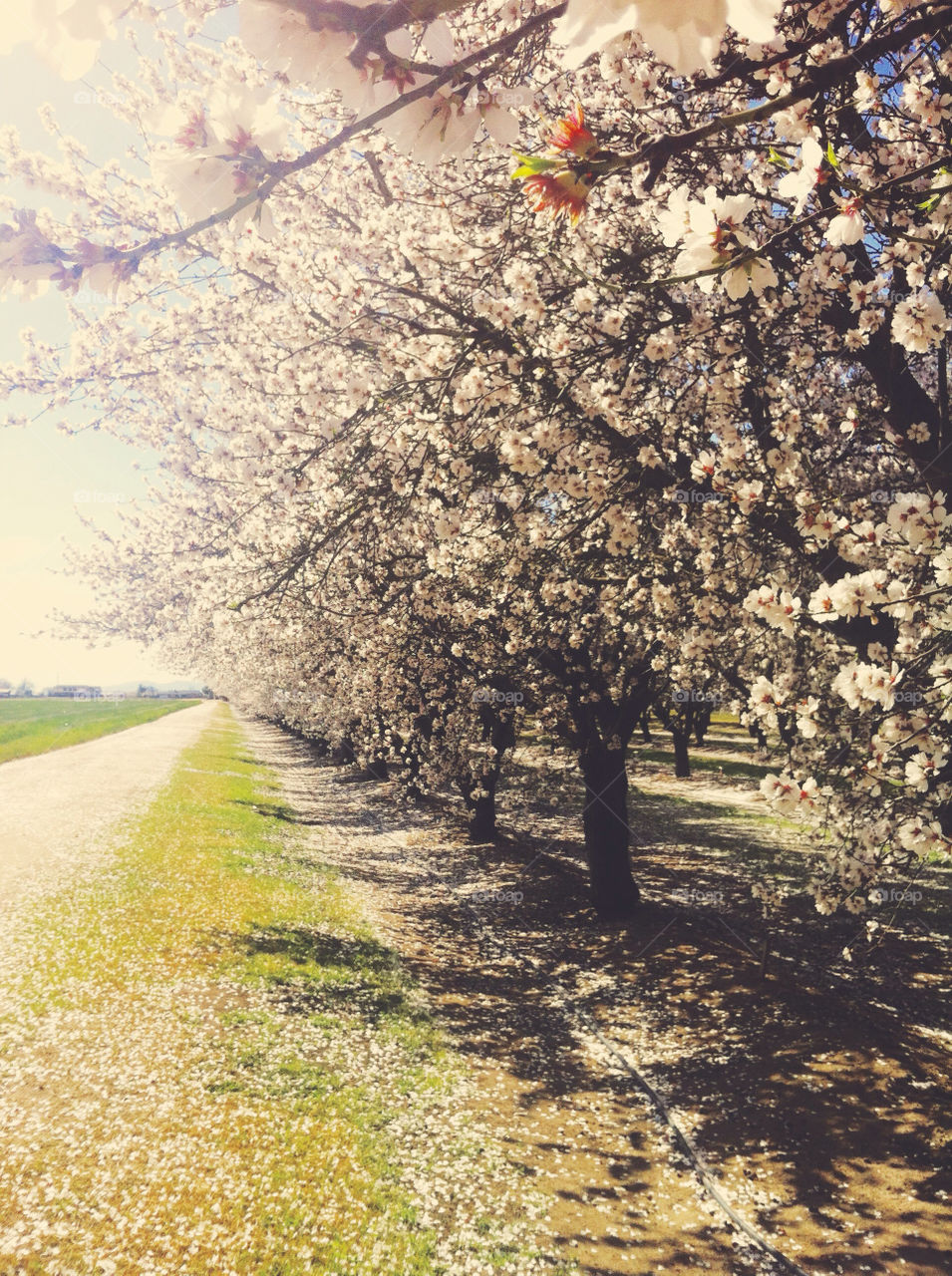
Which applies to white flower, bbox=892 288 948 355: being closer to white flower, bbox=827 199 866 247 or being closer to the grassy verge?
white flower, bbox=827 199 866 247

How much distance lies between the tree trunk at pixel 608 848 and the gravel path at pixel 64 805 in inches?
381

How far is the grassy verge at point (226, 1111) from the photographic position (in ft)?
17.9

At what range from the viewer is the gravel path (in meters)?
14.6

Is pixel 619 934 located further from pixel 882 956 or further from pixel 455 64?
pixel 455 64

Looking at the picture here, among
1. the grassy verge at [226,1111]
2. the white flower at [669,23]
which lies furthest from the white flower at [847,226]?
the grassy verge at [226,1111]

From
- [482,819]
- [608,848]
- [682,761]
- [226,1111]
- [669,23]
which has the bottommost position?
[226,1111]

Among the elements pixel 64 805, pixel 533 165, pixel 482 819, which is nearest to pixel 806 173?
pixel 533 165

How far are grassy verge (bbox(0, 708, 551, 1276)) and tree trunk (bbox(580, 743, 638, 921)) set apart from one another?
13.0ft

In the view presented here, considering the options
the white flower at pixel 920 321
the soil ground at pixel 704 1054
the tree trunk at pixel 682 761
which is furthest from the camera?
the tree trunk at pixel 682 761

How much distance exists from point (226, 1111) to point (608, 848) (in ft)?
25.7

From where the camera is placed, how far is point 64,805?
21.8 meters

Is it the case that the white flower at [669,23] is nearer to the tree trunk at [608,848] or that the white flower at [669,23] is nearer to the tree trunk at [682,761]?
the tree trunk at [608,848]

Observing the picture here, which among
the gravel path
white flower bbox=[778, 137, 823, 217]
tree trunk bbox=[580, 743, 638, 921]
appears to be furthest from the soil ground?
the gravel path

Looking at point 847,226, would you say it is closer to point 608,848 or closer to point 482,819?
point 608,848
